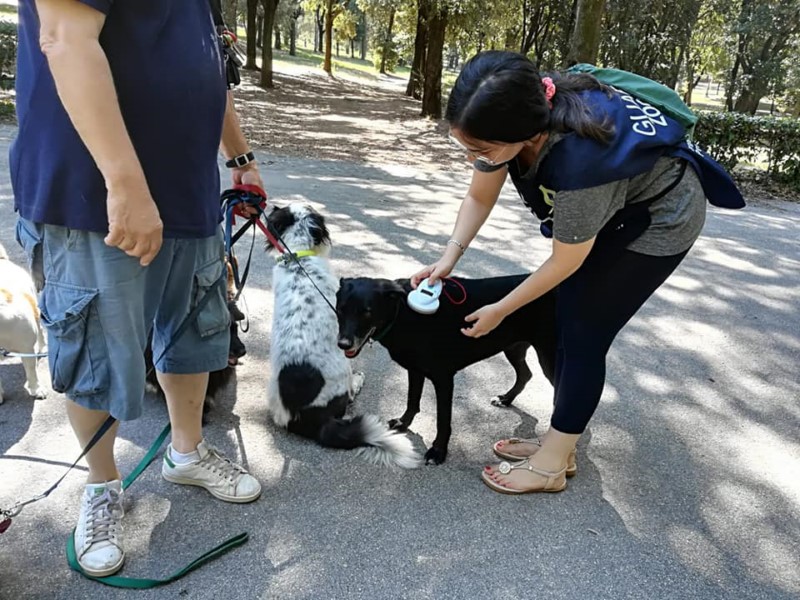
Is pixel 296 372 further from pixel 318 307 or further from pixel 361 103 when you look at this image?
pixel 361 103

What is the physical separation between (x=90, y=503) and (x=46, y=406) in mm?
1019

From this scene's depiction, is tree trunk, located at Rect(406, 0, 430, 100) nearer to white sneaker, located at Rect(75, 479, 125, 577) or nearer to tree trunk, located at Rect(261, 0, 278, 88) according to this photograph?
tree trunk, located at Rect(261, 0, 278, 88)

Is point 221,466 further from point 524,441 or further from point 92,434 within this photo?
point 524,441

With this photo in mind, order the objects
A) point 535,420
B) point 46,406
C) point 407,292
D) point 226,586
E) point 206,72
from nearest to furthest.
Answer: point 206,72, point 226,586, point 407,292, point 46,406, point 535,420

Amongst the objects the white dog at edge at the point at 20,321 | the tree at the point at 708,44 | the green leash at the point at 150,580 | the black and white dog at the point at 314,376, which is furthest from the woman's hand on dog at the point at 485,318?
the tree at the point at 708,44

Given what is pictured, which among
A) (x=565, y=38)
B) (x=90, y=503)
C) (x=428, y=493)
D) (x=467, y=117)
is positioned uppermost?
(x=565, y=38)

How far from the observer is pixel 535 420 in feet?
10.3

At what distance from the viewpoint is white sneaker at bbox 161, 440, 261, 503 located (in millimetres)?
2404

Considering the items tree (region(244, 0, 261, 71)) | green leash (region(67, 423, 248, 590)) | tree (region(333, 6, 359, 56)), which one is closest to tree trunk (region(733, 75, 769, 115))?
tree (region(244, 0, 261, 71))

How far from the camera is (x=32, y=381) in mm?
2904

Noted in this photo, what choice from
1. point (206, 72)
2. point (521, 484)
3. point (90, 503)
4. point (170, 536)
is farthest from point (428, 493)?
point (206, 72)

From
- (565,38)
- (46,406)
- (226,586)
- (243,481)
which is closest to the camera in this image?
(226,586)

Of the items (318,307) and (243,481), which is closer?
(243,481)

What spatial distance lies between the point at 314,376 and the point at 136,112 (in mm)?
1511
